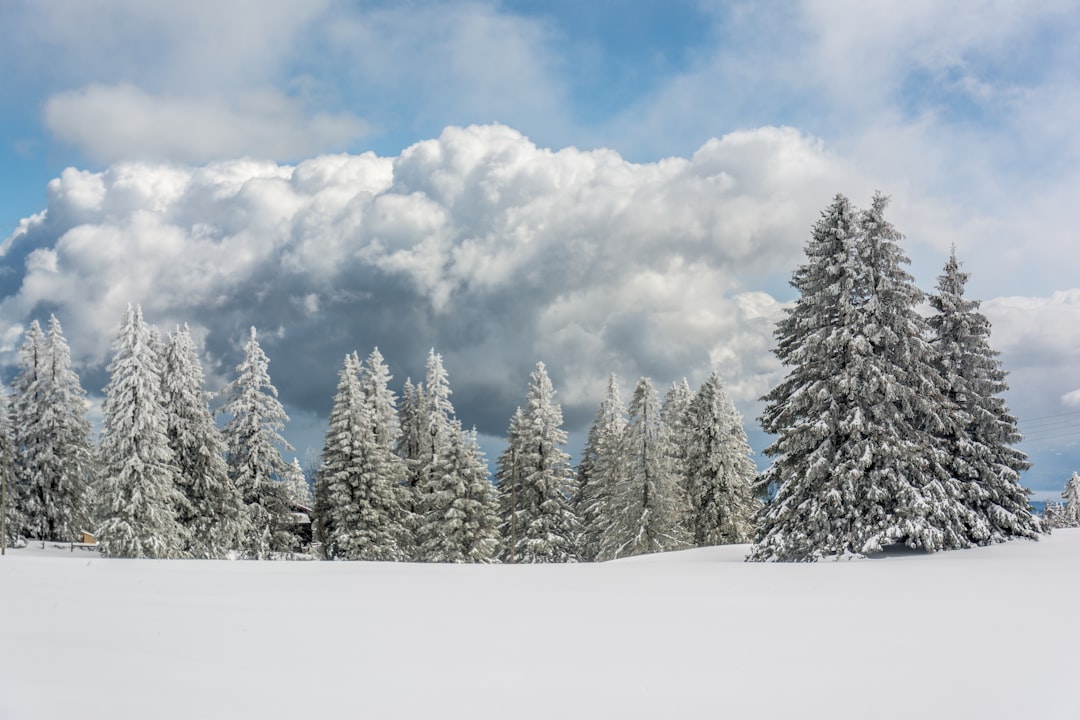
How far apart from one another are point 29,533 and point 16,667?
1802 inches

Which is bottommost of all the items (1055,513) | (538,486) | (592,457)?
(1055,513)

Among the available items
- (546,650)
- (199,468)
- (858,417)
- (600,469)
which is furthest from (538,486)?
(546,650)

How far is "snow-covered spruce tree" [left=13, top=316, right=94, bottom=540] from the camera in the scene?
45.6 metres

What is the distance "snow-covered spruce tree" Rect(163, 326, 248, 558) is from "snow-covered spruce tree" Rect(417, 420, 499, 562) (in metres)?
10.7

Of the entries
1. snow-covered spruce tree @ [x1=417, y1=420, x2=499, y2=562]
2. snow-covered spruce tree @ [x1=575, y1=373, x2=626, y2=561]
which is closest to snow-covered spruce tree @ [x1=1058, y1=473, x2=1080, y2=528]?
snow-covered spruce tree @ [x1=575, y1=373, x2=626, y2=561]

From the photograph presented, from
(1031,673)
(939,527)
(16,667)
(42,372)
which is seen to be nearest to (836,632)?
(1031,673)

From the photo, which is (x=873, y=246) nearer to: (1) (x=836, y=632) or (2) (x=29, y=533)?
(1) (x=836, y=632)

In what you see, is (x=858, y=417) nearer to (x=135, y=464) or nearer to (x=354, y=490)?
(x=354, y=490)

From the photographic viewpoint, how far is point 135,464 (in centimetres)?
3612

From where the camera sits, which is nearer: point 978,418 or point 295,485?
point 978,418

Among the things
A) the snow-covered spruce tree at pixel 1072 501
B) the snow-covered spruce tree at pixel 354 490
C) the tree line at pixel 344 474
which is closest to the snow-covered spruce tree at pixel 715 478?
the tree line at pixel 344 474

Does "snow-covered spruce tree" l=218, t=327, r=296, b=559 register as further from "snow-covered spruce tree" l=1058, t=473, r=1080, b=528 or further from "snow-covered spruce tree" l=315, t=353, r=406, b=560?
"snow-covered spruce tree" l=1058, t=473, r=1080, b=528

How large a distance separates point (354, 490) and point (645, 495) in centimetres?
1742

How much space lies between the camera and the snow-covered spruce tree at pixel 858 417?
24859mm
